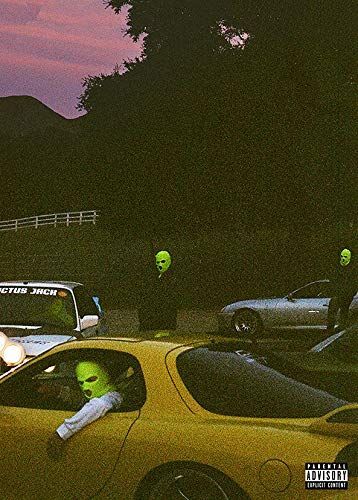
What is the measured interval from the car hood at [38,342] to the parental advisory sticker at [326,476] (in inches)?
193

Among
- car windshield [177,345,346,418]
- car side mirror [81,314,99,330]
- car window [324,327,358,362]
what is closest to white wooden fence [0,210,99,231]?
car side mirror [81,314,99,330]

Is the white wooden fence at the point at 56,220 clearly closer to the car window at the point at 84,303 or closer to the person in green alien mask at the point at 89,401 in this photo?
the car window at the point at 84,303

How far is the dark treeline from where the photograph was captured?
35250mm

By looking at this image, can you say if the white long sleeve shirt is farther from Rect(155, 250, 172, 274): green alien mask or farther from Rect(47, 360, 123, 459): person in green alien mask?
Rect(155, 250, 172, 274): green alien mask

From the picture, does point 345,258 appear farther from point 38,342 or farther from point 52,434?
point 52,434

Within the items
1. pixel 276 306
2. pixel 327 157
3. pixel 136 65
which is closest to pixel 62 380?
pixel 276 306

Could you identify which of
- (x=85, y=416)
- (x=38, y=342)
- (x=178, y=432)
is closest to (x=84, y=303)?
(x=38, y=342)

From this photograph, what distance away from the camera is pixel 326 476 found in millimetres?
4410

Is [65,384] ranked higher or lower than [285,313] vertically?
higher

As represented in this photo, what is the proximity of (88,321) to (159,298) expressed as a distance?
0.89m

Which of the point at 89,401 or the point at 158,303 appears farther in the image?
the point at 158,303

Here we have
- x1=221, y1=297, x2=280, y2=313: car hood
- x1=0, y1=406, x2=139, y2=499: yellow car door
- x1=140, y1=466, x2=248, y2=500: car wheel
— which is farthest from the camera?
x1=221, y1=297, x2=280, y2=313: car hood

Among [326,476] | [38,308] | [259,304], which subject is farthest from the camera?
[259,304]

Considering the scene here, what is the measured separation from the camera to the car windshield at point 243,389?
195 inches
